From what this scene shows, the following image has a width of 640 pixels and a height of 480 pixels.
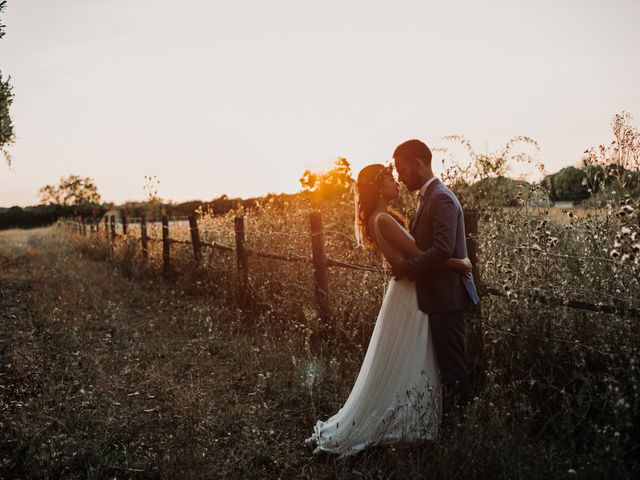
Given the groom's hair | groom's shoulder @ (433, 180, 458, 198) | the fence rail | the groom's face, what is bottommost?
the fence rail

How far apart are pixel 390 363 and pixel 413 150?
1.58 m

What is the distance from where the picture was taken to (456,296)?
3.60m

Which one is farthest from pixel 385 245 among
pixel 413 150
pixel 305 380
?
pixel 305 380

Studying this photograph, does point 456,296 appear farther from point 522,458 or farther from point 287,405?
point 287,405

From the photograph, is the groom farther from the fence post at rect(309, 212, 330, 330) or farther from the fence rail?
the fence post at rect(309, 212, 330, 330)

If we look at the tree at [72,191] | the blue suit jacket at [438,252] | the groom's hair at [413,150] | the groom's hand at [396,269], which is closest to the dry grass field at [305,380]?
the blue suit jacket at [438,252]

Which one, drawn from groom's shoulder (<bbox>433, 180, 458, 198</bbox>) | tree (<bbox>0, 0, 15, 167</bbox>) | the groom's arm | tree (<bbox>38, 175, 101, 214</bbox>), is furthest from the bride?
tree (<bbox>38, 175, 101, 214</bbox>)

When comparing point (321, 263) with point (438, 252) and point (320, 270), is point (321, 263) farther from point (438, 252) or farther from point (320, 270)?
point (438, 252)

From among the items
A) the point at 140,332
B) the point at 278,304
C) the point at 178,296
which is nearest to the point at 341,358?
the point at 278,304

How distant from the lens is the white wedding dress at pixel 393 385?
3.62 meters

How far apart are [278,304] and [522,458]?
196 inches

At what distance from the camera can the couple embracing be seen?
138 inches

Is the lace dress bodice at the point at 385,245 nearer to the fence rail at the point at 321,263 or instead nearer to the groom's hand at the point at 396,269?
the groom's hand at the point at 396,269

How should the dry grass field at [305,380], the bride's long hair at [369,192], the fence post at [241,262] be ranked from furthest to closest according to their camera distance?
the fence post at [241,262] → the bride's long hair at [369,192] → the dry grass field at [305,380]
